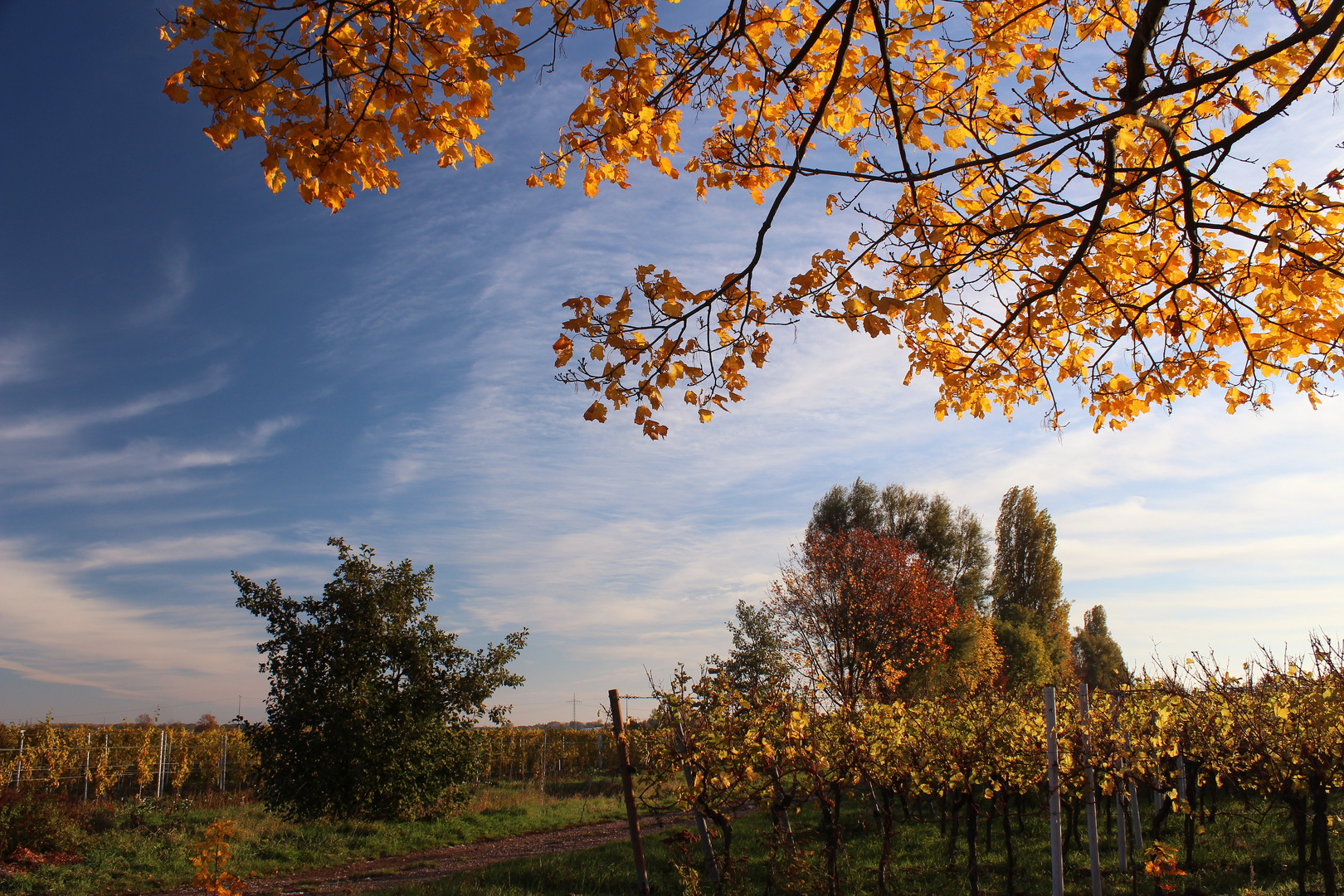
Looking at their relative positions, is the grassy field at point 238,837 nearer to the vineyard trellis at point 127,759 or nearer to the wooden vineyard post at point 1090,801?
the vineyard trellis at point 127,759

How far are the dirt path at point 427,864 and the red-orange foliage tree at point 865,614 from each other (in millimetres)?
7699

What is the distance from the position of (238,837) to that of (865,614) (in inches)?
602

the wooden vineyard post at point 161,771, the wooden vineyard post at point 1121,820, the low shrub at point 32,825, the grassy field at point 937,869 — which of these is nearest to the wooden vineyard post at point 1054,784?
the grassy field at point 937,869

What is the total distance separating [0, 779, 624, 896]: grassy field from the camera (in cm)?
932

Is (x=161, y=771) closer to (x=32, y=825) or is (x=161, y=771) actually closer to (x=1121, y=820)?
(x=32, y=825)

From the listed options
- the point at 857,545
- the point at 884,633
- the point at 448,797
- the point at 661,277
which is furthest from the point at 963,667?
the point at 661,277

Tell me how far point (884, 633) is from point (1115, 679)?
39.4 ft

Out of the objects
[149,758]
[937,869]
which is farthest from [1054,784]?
[149,758]

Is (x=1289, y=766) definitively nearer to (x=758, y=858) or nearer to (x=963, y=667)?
(x=758, y=858)

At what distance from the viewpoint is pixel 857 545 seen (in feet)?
72.3

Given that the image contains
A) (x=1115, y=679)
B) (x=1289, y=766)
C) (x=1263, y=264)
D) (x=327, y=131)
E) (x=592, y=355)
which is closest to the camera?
(x=327, y=131)

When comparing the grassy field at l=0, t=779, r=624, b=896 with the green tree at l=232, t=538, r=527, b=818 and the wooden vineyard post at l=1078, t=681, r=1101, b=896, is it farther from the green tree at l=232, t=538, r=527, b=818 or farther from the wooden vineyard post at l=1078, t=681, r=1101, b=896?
the wooden vineyard post at l=1078, t=681, r=1101, b=896

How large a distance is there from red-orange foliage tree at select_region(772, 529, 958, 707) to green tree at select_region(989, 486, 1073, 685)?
890 centimetres

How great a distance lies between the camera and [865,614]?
20.5m
